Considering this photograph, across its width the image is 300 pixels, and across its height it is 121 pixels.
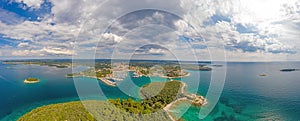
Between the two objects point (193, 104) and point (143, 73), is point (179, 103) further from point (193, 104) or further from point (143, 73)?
point (143, 73)

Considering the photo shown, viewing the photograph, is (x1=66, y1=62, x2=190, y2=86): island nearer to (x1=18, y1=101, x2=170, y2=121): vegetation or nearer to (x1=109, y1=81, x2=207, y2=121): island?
(x1=109, y1=81, x2=207, y2=121): island

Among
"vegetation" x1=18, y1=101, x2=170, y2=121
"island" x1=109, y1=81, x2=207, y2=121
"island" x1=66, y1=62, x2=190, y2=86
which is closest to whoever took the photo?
"vegetation" x1=18, y1=101, x2=170, y2=121

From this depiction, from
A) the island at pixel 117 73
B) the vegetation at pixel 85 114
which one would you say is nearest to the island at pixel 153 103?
the vegetation at pixel 85 114

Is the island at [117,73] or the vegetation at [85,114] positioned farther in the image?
the island at [117,73]

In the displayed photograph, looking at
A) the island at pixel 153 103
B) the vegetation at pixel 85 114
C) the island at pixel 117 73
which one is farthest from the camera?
the island at pixel 117 73

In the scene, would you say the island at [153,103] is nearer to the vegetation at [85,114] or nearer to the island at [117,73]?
the vegetation at [85,114]

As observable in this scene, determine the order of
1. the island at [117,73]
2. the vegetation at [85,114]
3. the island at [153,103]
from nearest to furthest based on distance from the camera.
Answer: the vegetation at [85,114] → the island at [153,103] → the island at [117,73]

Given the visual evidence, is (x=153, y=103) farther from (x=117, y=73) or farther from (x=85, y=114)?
(x=117, y=73)

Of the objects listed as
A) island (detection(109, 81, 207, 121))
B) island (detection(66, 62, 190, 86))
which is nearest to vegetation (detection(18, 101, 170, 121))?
island (detection(109, 81, 207, 121))

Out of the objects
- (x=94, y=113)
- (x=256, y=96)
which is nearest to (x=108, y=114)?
(x=94, y=113)
